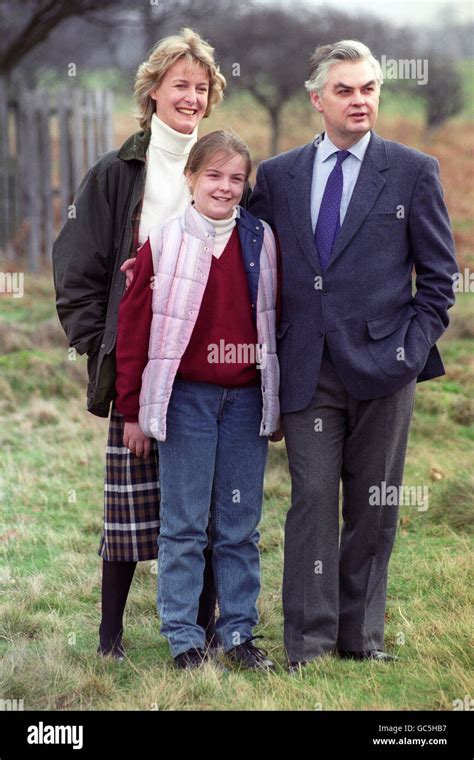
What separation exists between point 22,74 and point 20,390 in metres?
20.5

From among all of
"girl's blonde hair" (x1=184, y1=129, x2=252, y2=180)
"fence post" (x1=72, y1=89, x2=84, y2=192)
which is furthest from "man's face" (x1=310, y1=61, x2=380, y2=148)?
"fence post" (x1=72, y1=89, x2=84, y2=192)

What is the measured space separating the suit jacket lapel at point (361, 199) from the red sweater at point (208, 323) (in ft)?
1.05

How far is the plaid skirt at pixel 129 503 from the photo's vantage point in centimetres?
377

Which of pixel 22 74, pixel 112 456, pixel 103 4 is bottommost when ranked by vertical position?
pixel 112 456

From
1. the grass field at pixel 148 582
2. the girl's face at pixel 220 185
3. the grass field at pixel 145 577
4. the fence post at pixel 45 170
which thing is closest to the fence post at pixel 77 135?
the fence post at pixel 45 170

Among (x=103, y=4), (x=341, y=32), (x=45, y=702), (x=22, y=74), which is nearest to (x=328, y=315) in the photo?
(x=45, y=702)

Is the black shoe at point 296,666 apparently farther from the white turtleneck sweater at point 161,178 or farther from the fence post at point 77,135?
the fence post at point 77,135

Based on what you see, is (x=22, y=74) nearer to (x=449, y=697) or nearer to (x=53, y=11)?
(x=53, y=11)

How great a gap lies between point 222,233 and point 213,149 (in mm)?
272

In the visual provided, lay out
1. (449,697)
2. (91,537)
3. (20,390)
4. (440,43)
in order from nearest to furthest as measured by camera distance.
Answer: (449,697), (91,537), (20,390), (440,43)

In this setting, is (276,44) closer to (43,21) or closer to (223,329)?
(43,21)

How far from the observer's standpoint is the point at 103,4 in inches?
576

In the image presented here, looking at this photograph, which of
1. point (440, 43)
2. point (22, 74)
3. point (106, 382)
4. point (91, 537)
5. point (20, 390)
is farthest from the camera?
point (440, 43)

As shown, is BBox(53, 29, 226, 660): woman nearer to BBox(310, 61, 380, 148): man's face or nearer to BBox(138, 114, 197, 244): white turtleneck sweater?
BBox(138, 114, 197, 244): white turtleneck sweater
